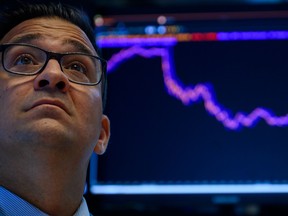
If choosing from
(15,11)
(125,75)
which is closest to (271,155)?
(125,75)

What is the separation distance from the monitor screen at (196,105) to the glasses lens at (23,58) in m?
0.40

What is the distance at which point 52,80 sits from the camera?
941 millimetres

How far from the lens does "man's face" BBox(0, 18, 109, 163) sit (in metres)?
0.92

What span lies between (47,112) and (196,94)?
53cm

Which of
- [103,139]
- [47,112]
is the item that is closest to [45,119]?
[47,112]

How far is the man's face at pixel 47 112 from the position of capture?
36.2 inches

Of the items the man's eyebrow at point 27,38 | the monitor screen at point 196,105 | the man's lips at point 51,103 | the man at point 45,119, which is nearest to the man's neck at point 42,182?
the man at point 45,119

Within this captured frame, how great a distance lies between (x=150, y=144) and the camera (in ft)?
4.42

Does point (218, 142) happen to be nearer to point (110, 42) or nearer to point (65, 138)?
point (110, 42)

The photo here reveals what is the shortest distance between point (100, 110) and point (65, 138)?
0.15m

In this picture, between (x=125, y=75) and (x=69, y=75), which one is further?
(x=125, y=75)

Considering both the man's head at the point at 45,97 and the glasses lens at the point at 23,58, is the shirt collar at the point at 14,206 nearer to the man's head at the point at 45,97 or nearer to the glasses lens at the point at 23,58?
the man's head at the point at 45,97

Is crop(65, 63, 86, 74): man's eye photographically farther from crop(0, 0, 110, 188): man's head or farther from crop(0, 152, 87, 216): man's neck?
crop(0, 152, 87, 216): man's neck

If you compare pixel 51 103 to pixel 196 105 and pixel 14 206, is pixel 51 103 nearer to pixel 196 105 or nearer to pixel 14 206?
pixel 14 206
